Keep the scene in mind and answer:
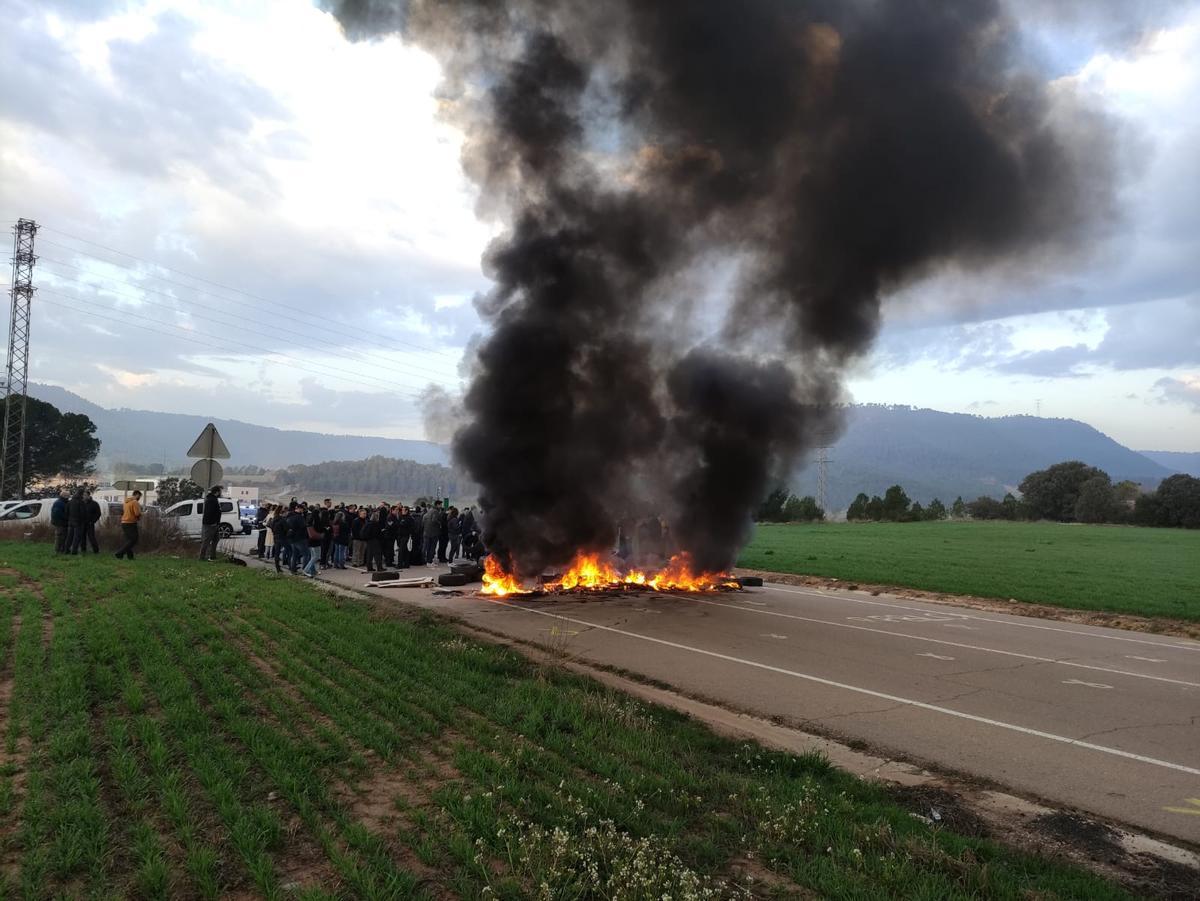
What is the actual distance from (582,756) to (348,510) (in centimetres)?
1576

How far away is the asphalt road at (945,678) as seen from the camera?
5.56 metres

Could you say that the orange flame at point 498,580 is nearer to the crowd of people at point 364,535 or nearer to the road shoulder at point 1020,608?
the crowd of people at point 364,535

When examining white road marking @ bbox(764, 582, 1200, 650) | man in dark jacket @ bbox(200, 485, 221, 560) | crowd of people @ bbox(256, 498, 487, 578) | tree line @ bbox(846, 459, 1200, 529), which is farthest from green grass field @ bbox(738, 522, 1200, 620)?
tree line @ bbox(846, 459, 1200, 529)

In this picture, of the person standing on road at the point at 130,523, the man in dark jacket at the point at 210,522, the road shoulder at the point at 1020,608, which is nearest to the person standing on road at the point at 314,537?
the man in dark jacket at the point at 210,522

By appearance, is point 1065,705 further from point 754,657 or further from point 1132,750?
point 754,657

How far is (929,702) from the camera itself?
7395mm

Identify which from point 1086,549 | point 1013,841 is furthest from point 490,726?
point 1086,549

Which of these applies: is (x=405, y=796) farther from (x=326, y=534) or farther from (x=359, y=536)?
(x=326, y=534)

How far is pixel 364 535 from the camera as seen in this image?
18109 mm

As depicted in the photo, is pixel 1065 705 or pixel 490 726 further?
pixel 1065 705

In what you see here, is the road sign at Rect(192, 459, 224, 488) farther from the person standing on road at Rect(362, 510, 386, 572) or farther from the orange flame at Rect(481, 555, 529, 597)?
the orange flame at Rect(481, 555, 529, 597)

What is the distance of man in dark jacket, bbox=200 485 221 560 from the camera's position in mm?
15984

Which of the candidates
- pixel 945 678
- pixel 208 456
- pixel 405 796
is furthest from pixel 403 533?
pixel 405 796

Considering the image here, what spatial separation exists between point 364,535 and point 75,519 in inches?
228
